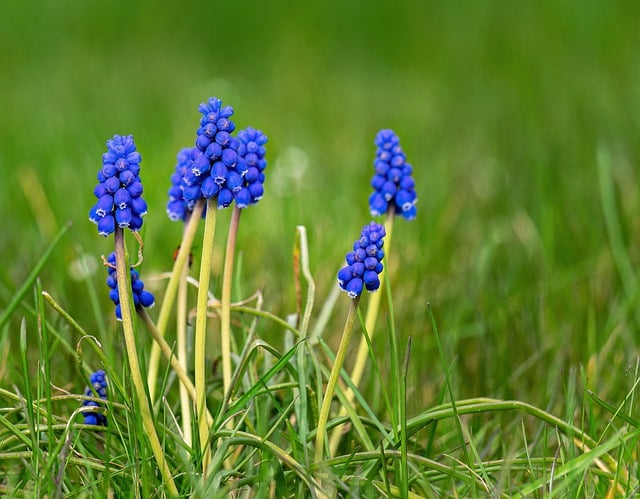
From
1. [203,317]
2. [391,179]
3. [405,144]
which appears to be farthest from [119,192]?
[405,144]

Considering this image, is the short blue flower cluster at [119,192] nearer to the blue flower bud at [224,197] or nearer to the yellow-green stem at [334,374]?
the blue flower bud at [224,197]

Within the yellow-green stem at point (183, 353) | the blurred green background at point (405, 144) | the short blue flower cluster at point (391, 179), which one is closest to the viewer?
the yellow-green stem at point (183, 353)

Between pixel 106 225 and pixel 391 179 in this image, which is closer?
pixel 106 225

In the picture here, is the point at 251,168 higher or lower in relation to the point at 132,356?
higher

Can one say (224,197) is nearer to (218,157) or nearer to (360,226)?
(218,157)

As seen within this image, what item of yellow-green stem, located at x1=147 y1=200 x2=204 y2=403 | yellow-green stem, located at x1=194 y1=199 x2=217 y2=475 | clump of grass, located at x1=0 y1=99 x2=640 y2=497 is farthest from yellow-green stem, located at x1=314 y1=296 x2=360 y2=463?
yellow-green stem, located at x1=147 y1=200 x2=204 y2=403

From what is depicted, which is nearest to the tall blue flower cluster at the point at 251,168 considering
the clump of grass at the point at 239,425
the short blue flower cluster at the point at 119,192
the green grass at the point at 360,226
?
the clump of grass at the point at 239,425

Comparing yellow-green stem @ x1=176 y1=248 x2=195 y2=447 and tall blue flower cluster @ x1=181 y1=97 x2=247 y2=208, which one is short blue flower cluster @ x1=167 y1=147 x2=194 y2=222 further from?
tall blue flower cluster @ x1=181 y1=97 x2=247 y2=208
